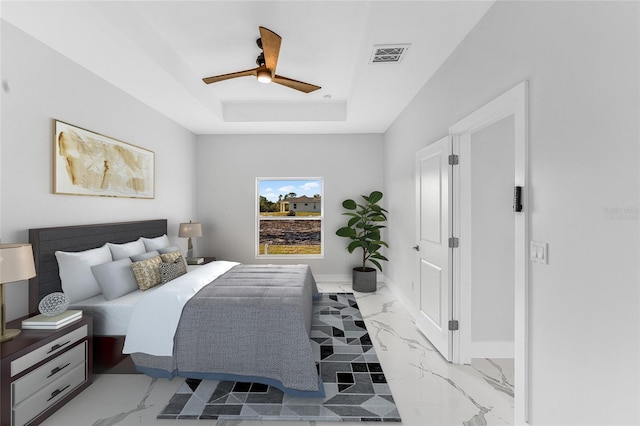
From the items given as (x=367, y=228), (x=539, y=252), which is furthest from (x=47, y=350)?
(x=367, y=228)

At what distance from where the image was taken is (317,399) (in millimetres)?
2164

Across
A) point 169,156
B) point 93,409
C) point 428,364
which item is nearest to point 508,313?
point 428,364

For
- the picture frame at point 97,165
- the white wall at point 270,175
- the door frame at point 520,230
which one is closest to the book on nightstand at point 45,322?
the picture frame at point 97,165

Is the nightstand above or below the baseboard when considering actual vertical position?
above

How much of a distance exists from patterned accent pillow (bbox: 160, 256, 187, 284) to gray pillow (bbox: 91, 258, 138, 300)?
1.07 feet

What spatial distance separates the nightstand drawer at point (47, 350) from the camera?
1.75m

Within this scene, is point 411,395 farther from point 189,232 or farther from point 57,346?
point 189,232

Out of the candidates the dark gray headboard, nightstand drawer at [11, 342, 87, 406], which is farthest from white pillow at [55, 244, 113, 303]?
nightstand drawer at [11, 342, 87, 406]

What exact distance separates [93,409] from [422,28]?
11.8 feet

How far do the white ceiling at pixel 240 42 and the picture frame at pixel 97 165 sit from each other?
0.66 meters

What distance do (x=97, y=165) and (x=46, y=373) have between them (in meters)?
1.94

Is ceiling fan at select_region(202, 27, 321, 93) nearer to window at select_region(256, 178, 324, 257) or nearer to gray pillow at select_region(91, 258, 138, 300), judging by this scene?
gray pillow at select_region(91, 258, 138, 300)

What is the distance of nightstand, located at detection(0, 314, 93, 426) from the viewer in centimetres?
171

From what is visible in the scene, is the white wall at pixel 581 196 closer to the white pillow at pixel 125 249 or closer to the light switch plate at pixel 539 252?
the light switch plate at pixel 539 252
